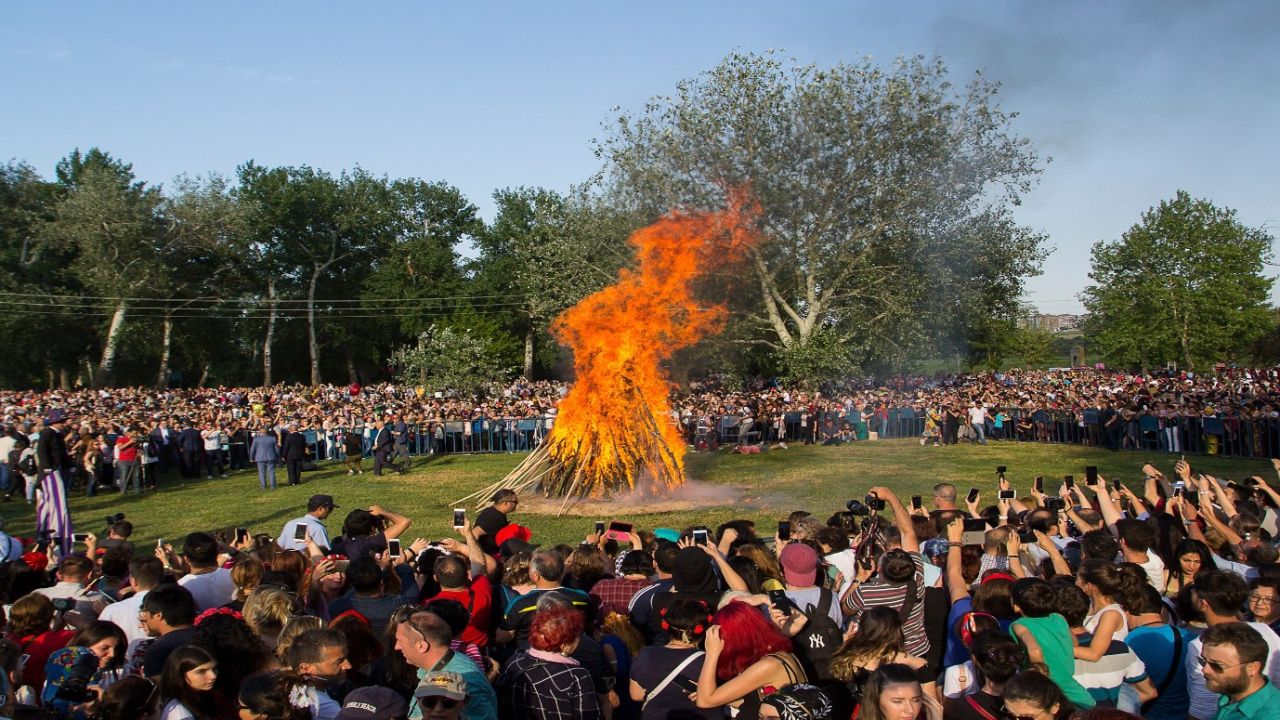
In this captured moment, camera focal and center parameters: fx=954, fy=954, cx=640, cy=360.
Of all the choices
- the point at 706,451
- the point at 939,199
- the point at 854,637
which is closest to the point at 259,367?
the point at 706,451

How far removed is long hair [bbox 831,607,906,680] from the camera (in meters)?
4.70

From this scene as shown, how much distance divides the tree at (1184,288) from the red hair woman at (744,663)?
188ft

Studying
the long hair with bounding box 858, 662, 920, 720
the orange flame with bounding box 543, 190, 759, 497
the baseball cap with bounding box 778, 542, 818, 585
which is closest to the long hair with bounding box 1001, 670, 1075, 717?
the long hair with bounding box 858, 662, 920, 720

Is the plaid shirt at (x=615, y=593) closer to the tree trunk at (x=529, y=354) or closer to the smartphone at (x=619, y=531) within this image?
the smartphone at (x=619, y=531)

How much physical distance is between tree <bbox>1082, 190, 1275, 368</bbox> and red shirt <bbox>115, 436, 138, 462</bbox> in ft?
170

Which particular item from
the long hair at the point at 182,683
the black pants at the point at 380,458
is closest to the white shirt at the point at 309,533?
the long hair at the point at 182,683

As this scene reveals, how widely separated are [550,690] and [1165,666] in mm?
3340

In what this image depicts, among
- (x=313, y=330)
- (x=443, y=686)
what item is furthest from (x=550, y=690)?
(x=313, y=330)

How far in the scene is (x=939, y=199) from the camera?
3316 centimetres

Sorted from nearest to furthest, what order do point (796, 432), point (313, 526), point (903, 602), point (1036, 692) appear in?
point (1036, 692) < point (903, 602) < point (313, 526) < point (796, 432)

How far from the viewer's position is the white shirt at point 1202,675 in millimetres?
4859

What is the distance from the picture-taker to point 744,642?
4.58m

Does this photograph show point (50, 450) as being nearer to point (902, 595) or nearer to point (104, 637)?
point (104, 637)

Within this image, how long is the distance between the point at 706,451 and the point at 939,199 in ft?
40.2
